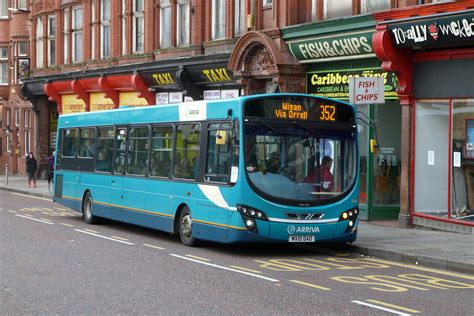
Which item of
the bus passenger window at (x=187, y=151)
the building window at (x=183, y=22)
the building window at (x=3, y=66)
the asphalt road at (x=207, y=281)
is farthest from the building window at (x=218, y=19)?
the building window at (x=3, y=66)

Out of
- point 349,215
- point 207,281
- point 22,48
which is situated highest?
point 22,48

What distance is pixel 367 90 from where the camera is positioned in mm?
17000

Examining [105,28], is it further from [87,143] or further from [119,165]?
[119,165]

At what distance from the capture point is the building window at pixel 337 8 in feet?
71.2

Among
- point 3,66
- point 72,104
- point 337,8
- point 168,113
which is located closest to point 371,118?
point 337,8

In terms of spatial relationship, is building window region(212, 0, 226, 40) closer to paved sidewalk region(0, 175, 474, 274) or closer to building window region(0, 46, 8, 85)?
paved sidewalk region(0, 175, 474, 274)

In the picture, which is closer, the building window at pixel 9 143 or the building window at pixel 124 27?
the building window at pixel 124 27

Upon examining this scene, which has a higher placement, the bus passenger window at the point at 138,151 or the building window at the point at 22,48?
the building window at the point at 22,48

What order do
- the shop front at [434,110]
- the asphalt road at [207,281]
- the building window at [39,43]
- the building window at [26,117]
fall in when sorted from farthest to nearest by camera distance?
the building window at [26,117] < the building window at [39,43] < the shop front at [434,110] < the asphalt road at [207,281]

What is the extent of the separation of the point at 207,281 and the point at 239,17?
16.3m

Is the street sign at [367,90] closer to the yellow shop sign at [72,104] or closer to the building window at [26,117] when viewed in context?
the yellow shop sign at [72,104]

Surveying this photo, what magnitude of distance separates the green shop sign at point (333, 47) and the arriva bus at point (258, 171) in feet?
17.1

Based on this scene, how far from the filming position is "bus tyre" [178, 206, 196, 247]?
16109mm

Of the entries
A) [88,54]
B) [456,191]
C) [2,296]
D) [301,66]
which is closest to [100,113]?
[301,66]
